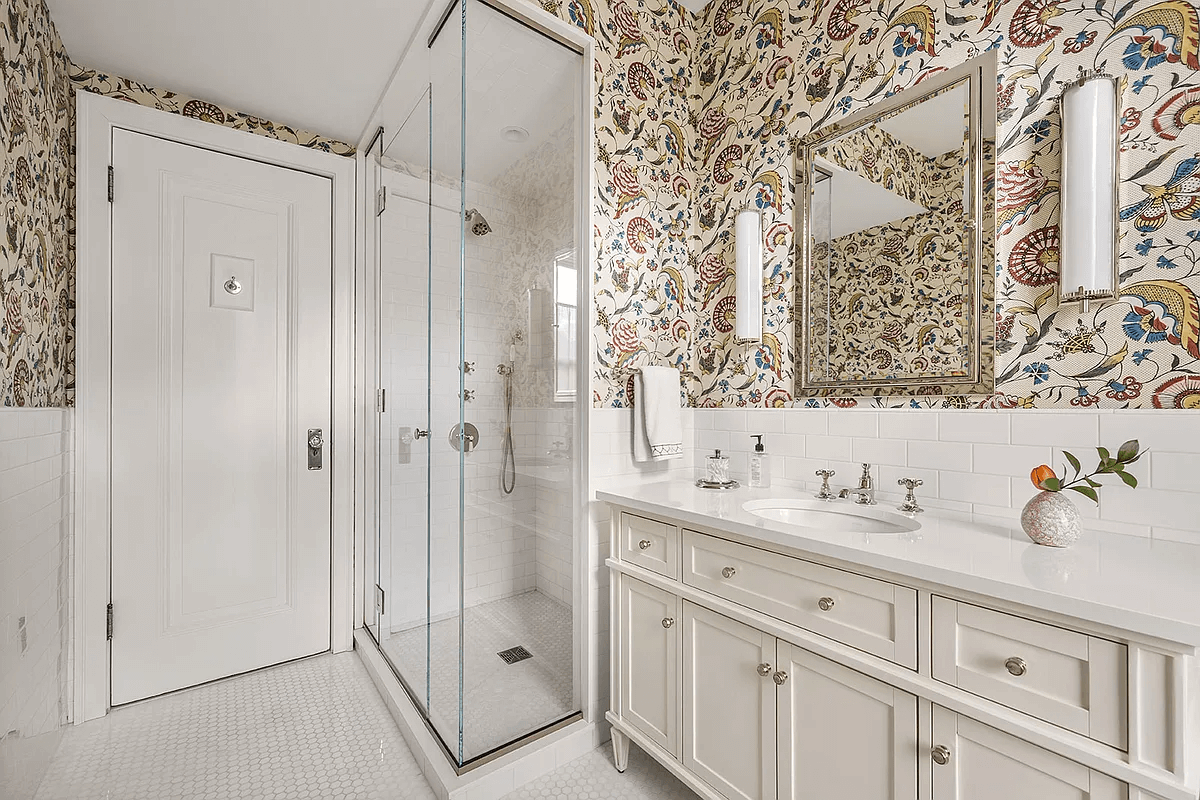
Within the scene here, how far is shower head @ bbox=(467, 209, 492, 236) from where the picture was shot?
5.28 ft

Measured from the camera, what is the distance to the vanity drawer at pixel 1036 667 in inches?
30.8

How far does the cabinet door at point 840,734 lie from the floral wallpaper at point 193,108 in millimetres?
2753

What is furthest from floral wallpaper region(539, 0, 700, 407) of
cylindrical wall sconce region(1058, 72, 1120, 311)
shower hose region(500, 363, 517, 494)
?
cylindrical wall sconce region(1058, 72, 1120, 311)

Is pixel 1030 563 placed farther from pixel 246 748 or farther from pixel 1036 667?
pixel 246 748

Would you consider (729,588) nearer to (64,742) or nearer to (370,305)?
(370,305)

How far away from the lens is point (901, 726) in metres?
1.02

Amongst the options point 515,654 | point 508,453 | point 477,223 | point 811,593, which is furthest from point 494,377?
point 811,593

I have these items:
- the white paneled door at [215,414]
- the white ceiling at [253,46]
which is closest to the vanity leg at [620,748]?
the white paneled door at [215,414]

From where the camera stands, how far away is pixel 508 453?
1.70 metres

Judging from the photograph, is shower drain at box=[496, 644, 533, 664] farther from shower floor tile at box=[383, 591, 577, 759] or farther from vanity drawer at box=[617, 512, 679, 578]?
vanity drawer at box=[617, 512, 679, 578]

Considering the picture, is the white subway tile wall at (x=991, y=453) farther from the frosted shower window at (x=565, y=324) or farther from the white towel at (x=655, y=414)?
the frosted shower window at (x=565, y=324)

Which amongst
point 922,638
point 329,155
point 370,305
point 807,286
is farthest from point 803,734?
point 329,155

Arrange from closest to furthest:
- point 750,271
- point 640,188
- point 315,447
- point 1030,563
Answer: point 1030,563, point 750,271, point 640,188, point 315,447

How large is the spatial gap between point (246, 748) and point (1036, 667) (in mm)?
2256
